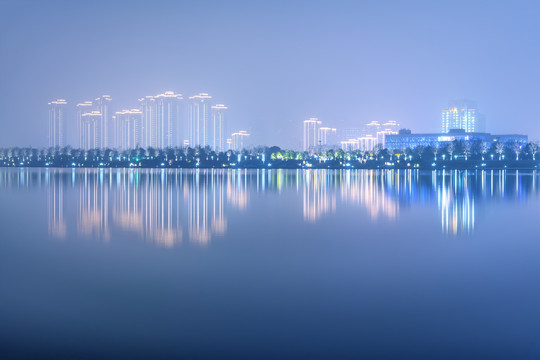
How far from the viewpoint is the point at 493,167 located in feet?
307

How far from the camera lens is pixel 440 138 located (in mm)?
129875

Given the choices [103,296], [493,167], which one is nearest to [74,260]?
[103,296]

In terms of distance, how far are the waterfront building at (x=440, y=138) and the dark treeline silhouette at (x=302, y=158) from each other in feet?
20.4

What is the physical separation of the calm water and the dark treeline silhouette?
87.1 meters

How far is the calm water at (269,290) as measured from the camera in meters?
4.73

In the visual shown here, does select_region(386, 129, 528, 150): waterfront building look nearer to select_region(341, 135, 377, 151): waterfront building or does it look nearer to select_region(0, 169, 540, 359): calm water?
select_region(341, 135, 377, 151): waterfront building

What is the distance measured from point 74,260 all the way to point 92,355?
14.2ft

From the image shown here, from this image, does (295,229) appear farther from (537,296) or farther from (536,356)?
(536,356)

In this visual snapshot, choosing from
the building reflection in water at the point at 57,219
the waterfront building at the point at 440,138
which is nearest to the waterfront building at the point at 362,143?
the waterfront building at the point at 440,138

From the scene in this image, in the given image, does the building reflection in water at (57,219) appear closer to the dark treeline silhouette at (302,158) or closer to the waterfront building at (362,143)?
the dark treeline silhouette at (302,158)

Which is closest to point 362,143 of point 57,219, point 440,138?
point 440,138

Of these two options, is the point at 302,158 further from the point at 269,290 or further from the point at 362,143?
the point at 269,290

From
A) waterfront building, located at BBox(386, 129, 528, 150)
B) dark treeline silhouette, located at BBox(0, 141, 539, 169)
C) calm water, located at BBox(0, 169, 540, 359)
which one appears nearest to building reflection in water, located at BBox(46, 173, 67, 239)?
calm water, located at BBox(0, 169, 540, 359)

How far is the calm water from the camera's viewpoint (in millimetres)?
4730
